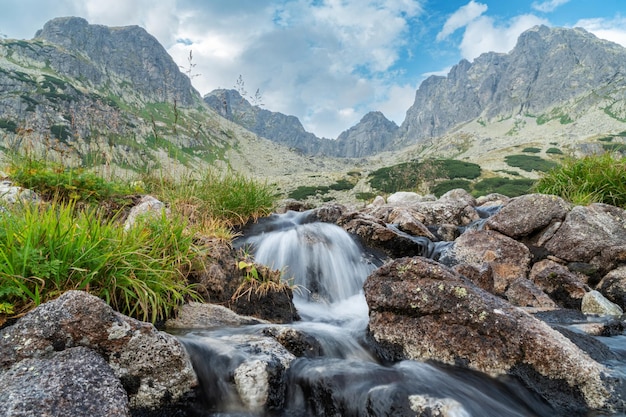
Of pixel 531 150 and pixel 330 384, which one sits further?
pixel 531 150

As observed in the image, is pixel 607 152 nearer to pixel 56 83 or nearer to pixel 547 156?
pixel 547 156

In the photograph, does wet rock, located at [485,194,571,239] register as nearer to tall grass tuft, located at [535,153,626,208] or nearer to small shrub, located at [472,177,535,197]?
tall grass tuft, located at [535,153,626,208]

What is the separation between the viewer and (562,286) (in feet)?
22.2

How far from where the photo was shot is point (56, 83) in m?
115

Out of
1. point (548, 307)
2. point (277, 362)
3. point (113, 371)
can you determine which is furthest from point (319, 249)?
point (113, 371)

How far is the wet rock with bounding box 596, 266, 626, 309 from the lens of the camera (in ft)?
22.3

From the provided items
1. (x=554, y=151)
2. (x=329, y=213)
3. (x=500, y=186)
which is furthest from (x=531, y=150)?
(x=329, y=213)

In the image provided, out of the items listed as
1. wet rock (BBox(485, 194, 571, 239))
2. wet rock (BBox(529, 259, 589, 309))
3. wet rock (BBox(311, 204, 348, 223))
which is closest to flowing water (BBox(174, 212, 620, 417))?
wet rock (BBox(529, 259, 589, 309))

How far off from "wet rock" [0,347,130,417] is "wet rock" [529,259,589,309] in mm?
7395

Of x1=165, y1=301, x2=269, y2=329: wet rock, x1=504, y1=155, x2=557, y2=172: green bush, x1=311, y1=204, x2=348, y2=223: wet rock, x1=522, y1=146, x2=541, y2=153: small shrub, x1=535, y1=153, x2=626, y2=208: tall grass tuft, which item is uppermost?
x1=522, y1=146, x2=541, y2=153: small shrub

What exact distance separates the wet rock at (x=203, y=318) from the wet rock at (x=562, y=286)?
5745 mm

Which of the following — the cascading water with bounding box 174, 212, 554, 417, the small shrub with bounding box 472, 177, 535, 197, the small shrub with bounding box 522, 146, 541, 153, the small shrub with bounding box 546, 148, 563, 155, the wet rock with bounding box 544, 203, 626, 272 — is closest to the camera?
the cascading water with bounding box 174, 212, 554, 417

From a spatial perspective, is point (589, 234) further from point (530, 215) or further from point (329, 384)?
point (329, 384)

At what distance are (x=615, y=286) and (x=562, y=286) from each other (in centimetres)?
116
